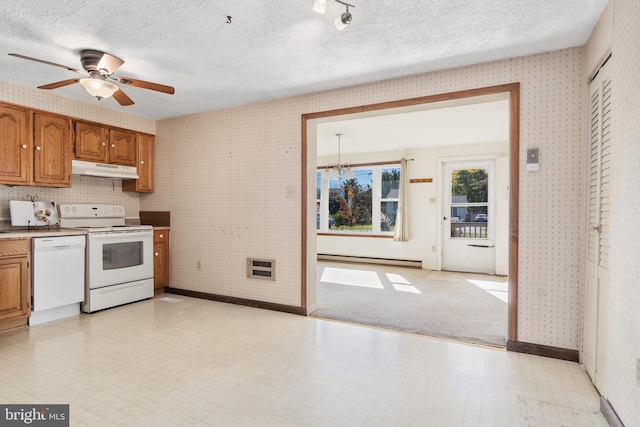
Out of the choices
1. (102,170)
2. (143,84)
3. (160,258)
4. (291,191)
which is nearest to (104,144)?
(102,170)

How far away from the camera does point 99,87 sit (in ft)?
9.05

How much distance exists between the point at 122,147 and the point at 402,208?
477 centimetres

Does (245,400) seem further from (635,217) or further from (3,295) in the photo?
(3,295)

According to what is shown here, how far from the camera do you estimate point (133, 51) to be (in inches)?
108

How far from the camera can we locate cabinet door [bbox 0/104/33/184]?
134 inches

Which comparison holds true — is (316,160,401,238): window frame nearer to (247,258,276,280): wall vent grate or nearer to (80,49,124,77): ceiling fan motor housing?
(247,258,276,280): wall vent grate

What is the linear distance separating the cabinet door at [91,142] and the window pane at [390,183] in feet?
16.5

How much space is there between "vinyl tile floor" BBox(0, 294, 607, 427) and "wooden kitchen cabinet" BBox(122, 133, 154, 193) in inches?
78.4

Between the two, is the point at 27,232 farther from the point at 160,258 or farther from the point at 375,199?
the point at 375,199

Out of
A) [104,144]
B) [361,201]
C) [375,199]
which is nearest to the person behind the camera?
[104,144]

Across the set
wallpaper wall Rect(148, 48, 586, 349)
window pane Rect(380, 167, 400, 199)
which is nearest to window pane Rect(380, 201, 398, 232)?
window pane Rect(380, 167, 400, 199)

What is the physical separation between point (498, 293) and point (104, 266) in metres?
4.92

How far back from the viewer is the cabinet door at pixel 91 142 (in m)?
4.03

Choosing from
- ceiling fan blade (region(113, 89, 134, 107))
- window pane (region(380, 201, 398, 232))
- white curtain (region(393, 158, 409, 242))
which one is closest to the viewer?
ceiling fan blade (region(113, 89, 134, 107))
